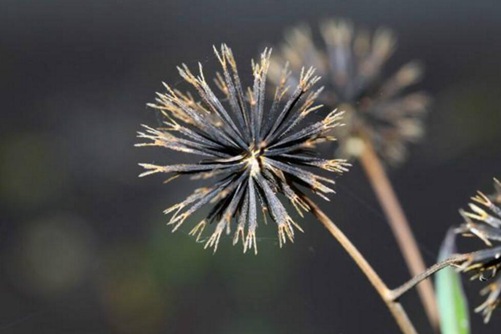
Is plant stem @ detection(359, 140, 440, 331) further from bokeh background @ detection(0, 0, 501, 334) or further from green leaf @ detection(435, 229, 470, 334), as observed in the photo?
bokeh background @ detection(0, 0, 501, 334)

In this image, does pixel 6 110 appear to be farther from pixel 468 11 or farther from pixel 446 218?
pixel 468 11

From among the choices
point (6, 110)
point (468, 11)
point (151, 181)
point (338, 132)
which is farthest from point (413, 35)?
point (338, 132)

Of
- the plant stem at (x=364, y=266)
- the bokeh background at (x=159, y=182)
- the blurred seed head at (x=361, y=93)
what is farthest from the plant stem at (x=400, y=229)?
the bokeh background at (x=159, y=182)

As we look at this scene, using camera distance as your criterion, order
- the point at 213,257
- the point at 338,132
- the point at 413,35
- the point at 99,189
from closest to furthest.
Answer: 1. the point at 338,132
2. the point at 213,257
3. the point at 99,189
4. the point at 413,35

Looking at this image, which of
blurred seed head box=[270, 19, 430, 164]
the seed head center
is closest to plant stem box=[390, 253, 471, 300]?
the seed head center

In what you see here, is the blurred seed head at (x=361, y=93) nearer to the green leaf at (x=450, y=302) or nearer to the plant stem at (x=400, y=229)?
the plant stem at (x=400, y=229)

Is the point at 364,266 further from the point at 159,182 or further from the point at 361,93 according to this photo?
the point at 159,182
